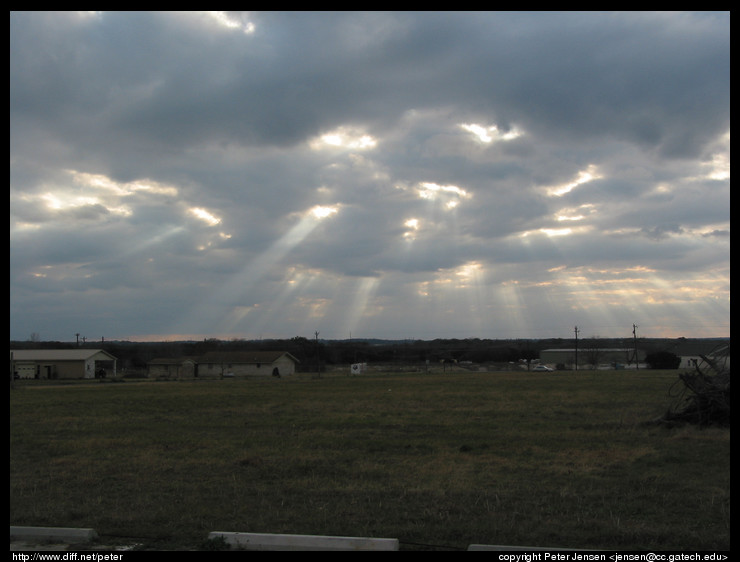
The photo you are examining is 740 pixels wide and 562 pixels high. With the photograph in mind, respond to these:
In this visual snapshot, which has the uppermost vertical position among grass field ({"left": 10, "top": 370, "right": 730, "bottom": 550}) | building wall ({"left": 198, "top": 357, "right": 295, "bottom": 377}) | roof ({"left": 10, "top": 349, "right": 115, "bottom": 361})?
grass field ({"left": 10, "top": 370, "right": 730, "bottom": 550})

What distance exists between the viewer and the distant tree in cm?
7331

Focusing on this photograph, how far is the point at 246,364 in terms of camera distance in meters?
76.8

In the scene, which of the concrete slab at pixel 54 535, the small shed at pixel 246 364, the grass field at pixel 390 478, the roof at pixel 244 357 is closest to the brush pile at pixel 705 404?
the grass field at pixel 390 478

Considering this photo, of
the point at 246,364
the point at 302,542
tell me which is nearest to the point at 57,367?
the point at 246,364

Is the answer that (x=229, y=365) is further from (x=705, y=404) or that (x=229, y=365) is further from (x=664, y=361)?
(x=705, y=404)

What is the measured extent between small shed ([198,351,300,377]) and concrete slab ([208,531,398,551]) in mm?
70417

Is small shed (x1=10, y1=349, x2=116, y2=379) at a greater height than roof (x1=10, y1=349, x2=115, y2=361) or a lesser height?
lesser

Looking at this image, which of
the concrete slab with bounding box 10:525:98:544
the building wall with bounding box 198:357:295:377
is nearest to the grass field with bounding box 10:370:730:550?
the concrete slab with bounding box 10:525:98:544

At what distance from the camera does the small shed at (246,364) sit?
76062 millimetres

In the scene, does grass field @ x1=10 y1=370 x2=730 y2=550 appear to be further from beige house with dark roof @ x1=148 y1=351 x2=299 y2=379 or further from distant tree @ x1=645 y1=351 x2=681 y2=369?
distant tree @ x1=645 y1=351 x2=681 y2=369

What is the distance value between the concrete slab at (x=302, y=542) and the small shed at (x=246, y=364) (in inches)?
2772
